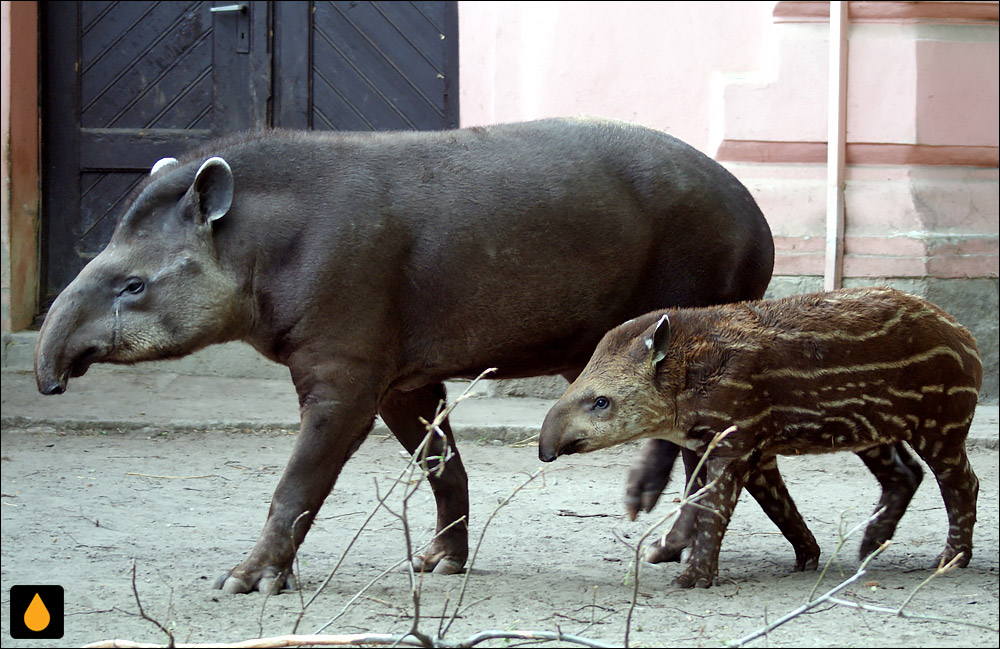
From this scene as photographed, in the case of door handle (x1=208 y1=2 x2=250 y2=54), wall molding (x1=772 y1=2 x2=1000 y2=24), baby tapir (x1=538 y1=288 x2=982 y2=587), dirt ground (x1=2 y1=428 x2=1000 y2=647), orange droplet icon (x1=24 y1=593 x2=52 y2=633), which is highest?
wall molding (x1=772 y1=2 x2=1000 y2=24)

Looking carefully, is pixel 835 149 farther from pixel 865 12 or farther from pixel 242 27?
pixel 242 27

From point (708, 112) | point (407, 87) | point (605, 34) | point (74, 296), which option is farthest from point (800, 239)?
point (74, 296)

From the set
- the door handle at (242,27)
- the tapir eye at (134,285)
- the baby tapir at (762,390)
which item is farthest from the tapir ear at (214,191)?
the door handle at (242,27)

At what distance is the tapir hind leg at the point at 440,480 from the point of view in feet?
15.8

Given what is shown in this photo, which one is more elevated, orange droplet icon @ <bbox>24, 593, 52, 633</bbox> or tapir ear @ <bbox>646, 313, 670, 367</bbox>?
tapir ear @ <bbox>646, 313, 670, 367</bbox>

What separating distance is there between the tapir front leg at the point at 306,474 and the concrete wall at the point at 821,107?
4.48 m

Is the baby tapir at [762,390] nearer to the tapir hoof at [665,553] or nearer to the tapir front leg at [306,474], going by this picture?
the tapir hoof at [665,553]

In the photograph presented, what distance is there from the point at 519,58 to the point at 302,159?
420cm

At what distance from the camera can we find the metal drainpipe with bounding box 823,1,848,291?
8.00m

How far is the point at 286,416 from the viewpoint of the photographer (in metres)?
7.89

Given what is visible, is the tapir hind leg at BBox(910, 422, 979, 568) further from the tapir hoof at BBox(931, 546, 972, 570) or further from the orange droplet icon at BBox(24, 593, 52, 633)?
the orange droplet icon at BBox(24, 593, 52, 633)

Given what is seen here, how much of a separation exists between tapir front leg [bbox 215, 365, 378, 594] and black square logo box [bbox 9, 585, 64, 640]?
0.56m

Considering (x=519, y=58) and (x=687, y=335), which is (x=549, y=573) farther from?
(x=519, y=58)

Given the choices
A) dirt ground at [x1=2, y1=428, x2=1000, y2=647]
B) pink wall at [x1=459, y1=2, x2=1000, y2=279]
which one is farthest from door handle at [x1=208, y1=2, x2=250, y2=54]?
dirt ground at [x1=2, y1=428, x2=1000, y2=647]
